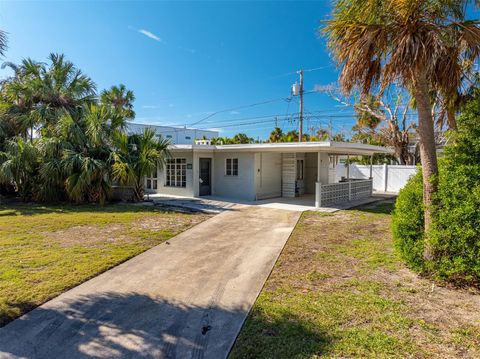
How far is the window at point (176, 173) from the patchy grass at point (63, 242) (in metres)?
4.17

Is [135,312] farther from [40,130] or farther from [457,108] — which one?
[40,130]

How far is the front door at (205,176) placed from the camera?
15.1 m

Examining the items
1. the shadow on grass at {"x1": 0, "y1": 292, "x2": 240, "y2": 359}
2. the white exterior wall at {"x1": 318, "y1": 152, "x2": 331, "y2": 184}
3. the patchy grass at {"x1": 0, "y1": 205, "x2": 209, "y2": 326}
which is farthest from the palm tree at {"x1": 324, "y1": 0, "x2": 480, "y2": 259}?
the white exterior wall at {"x1": 318, "y1": 152, "x2": 331, "y2": 184}

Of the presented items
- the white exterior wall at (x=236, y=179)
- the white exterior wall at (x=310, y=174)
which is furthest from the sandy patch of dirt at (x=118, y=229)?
the white exterior wall at (x=310, y=174)

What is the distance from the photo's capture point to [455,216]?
402 centimetres

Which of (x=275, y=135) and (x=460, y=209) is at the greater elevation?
(x=275, y=135)

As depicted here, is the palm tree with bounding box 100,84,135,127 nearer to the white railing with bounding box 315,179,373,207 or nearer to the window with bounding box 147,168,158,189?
the window with bounding box 147,168,158,189

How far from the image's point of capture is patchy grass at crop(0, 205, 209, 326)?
409cm

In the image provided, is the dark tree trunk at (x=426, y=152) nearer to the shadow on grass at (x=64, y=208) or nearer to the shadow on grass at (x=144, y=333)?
the shadow on grass at (x=144, y=333)

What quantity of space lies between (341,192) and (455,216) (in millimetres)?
9540

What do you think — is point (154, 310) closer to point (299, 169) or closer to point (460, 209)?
point (460, 209)

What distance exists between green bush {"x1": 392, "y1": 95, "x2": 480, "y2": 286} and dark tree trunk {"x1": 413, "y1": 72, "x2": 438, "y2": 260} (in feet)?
0.29

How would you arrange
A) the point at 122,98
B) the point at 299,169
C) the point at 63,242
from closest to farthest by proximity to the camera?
the point at 63,242 → the point at 299,169 → the point at 122,98

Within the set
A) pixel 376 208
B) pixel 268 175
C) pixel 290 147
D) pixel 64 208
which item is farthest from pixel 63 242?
pixel 376 208
